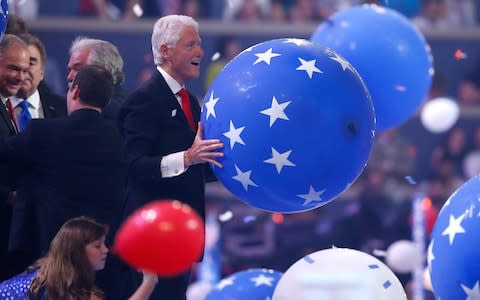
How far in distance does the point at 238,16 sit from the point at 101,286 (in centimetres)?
551

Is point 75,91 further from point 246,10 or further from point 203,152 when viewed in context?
point 246,10

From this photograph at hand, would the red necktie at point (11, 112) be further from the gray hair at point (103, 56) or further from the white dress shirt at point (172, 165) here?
the white dress shirt at point (172, 165)

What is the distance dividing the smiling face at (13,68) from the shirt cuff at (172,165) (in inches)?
30.3

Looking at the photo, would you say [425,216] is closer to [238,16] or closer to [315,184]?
[238,16]

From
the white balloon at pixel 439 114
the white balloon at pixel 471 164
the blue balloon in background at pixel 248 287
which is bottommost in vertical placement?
the white balloon at pixel 471 164

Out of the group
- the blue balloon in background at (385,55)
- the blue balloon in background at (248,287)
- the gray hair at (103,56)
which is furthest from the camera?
the blue balloon in background at (385,55)

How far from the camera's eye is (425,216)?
884cm

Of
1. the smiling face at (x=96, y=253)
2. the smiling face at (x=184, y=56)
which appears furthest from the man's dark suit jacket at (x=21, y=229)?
the smiling face at (x=184, y=56)

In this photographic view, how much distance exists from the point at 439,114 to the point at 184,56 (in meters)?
5.16

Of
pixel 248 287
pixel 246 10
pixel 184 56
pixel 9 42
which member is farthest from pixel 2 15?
pixel 246 10

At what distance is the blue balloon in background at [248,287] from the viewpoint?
5.04 meters

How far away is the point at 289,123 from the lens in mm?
4156

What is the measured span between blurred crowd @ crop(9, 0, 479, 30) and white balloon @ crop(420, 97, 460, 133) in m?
0.70

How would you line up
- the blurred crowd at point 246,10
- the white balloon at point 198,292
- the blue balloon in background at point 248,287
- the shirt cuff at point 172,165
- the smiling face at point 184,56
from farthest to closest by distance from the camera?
the blurred crowd at point 246,10 → the white balloon at point 198,292 → the blue balloon in background at point 248,287 → the smiling face at point 184,56 → the shirt cuff at point 172,165
